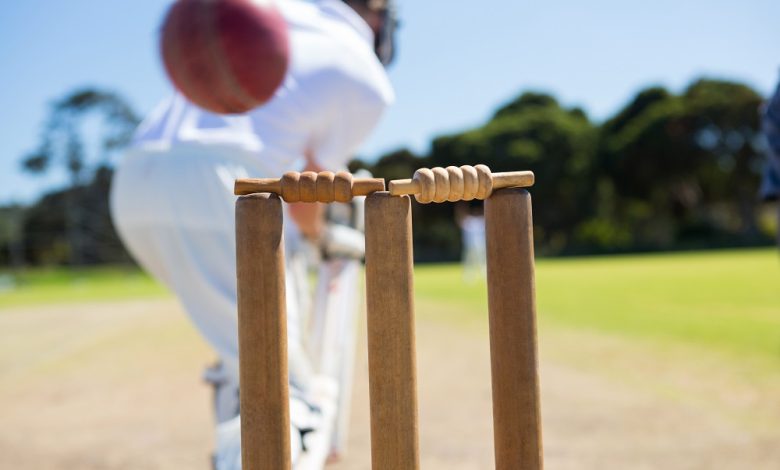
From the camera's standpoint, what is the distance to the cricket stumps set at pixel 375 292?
3.93 ft

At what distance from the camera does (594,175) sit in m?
35.6

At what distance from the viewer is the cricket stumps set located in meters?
1.20

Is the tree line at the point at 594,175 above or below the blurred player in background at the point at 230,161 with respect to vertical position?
above

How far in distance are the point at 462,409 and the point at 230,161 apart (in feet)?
7.75

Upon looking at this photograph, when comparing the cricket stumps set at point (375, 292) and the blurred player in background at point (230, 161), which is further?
the blurred player in background at point (230, 161)

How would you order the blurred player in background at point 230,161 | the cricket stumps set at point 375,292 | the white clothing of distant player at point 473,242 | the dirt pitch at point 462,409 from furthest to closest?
the white clothing of distant player at point 473,242 → the dirt pitch at point 462,409 → the blurred player in background at point 230,161 → the cricket stumps set at point 375,292

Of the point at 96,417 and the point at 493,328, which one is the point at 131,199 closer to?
the point at 493,328

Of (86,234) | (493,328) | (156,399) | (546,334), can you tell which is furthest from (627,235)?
(493,328)

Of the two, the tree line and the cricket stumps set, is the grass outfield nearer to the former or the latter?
the cricket stumps set

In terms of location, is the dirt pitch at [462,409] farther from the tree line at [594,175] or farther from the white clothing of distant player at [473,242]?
the tree line at [594,175]

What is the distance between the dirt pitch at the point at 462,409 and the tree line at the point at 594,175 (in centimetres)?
2565

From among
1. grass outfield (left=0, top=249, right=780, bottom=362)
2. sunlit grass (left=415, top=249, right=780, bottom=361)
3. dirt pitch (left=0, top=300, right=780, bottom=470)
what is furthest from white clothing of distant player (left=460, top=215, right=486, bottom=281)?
dirt pitch (left=0, top=300, right=780, bottom=470)

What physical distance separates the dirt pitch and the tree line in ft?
84.1

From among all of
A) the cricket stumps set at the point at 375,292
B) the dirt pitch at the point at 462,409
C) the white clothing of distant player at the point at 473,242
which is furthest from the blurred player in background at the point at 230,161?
the white clothing of distant player at the point at 473,242
